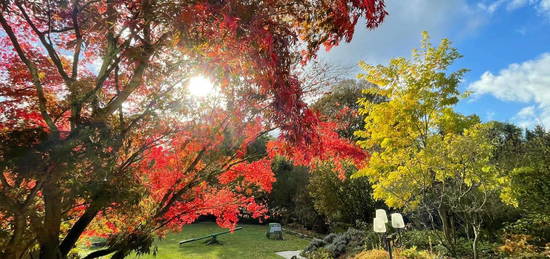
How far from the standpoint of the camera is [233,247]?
1223 centimetres

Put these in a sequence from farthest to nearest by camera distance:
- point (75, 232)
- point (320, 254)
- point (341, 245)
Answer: point (341, 245)
point (320, 254)
point (75, 232)

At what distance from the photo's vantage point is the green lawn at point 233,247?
10.7m

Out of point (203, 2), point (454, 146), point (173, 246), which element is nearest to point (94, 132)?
point (203, 2)

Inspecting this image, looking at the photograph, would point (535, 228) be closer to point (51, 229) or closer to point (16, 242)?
point (51, 229)

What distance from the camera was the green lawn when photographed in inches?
420

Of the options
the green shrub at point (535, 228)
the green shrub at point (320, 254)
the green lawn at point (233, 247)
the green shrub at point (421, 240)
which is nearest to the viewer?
the green shrub at point (421, 240)

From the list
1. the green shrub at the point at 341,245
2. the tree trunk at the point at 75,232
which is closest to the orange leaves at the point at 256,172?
the tree trunk at the point at 75,232

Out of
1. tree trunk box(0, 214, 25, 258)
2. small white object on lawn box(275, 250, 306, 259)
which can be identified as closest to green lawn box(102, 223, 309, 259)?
small white object on lawn box(275, 250, 306, 259)

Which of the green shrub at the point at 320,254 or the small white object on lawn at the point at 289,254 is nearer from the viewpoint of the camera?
the green shrub at the point at 320,254

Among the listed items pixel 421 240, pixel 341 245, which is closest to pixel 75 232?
pixel 341 245

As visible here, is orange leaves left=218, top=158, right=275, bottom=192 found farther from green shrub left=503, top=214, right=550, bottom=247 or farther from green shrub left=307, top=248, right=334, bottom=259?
green shrub left=503, top=214, right=550, bottom=247

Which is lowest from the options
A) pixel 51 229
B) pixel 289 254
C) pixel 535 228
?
pixel 289 254

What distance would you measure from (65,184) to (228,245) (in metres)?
10.5

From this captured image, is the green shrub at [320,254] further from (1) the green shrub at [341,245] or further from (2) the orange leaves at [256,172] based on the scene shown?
(2) the orange leaves at [256,172]
